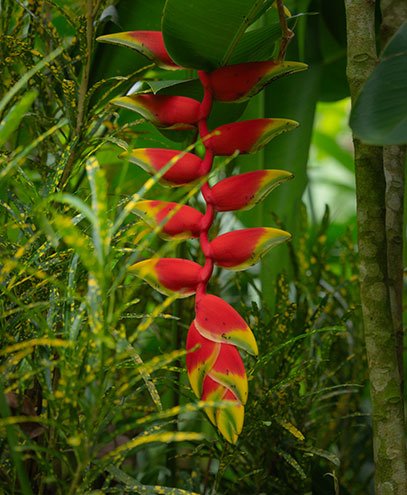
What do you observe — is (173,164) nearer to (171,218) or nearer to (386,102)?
(171,218)

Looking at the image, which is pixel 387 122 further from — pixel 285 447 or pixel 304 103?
pixel 304 103

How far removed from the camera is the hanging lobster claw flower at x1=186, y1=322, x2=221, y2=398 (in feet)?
1.40

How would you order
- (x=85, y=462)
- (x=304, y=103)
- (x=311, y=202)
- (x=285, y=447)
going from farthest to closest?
(x=311, y=202), (x=304, y=103), (x=285, y=447), (x=85, y=462)

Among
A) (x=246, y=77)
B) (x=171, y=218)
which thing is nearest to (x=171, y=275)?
(x=171, y=218)

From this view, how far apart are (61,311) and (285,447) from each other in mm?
251

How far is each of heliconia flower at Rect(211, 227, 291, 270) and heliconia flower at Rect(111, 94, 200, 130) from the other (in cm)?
10

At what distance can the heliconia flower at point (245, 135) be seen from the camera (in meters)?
0.48

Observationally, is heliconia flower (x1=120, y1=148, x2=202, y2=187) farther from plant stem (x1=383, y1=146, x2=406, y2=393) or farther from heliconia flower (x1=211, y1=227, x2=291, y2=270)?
plant stem (x1=383, y1=146, x2=406, y2=393)

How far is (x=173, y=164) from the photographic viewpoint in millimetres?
469

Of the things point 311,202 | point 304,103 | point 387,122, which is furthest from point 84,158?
point 311,202

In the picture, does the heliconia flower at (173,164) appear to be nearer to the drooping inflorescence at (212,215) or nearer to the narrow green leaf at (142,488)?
the drooping inflorescence at (212,215)

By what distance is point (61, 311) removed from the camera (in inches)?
19.4

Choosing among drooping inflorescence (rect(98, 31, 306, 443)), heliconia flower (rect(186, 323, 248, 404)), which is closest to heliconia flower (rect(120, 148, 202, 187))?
drooping inflorescence (rect(98, 31, 306, 443))

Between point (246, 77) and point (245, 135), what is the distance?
44mm
